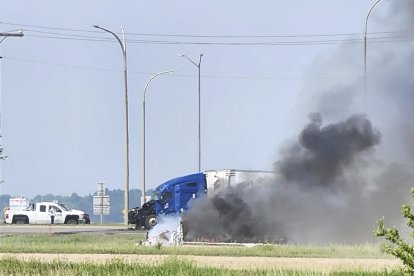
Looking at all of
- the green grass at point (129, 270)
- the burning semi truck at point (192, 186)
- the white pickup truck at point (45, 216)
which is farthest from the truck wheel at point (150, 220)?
the green grass at point (129, 270)

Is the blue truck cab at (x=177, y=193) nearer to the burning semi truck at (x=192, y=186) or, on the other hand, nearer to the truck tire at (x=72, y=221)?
the burning semi truck at (x=192, y=186)

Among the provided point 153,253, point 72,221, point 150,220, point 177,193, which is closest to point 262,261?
point 153,253

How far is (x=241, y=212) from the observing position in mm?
48938

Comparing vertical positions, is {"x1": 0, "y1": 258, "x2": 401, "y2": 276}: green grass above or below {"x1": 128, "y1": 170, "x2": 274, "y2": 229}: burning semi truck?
below

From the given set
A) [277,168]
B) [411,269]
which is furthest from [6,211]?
[411,269]

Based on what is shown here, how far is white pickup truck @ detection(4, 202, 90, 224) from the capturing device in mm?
82750

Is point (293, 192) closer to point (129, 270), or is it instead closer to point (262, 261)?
point (262, 261)

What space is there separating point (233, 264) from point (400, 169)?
18634mm

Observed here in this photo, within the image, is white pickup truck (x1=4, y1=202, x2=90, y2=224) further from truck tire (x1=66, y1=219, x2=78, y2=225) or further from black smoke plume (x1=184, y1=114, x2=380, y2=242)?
black smoke plume (x1=184, y1=114, x2=380, y2=242)

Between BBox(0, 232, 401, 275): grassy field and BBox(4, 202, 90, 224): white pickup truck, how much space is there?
3124 cm

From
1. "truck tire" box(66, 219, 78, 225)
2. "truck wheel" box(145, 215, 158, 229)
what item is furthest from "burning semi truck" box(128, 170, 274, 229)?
"truck tire" box(66, 219, 78, 225)

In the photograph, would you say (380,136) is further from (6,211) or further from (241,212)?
(6,211)

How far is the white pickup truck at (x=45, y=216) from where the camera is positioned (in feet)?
271

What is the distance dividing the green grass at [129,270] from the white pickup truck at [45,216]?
55112mm
